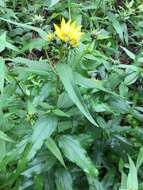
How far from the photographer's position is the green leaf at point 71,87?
166cm

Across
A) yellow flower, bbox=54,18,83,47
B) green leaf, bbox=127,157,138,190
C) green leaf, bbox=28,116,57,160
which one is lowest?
green leaf, bbox=127,157,138,190

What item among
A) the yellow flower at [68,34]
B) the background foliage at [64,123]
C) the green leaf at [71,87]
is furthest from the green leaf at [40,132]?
the yellow flower at [68,34]

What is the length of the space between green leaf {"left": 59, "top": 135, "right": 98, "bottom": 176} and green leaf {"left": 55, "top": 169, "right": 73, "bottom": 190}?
0.17 m

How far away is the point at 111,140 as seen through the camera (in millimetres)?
2279

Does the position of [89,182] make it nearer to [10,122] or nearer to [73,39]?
[10,122]

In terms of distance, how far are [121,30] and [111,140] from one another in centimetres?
110

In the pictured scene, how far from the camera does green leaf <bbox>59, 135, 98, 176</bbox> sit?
5.88 feet

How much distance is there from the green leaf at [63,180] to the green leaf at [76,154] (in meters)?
0.17

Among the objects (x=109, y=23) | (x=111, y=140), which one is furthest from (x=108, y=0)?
(x=111, y=140)

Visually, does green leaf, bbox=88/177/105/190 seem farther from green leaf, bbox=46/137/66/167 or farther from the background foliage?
green leaf, bbox=46/137/66/167

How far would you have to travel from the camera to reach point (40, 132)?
179 cm

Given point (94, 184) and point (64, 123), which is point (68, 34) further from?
point (94, 184)

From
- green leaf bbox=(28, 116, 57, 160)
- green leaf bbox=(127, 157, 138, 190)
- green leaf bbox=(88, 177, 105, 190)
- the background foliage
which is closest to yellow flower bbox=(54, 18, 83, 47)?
the background foliage

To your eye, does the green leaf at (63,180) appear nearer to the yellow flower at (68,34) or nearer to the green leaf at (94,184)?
the green leaf at (94,184)
